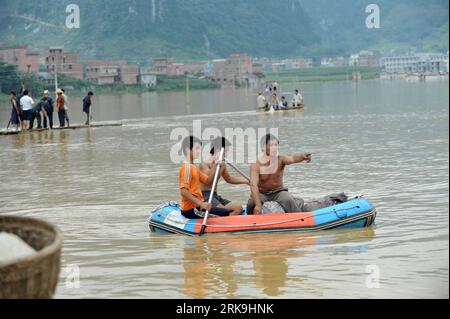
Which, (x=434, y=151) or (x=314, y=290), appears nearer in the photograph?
(x=314, y=290)

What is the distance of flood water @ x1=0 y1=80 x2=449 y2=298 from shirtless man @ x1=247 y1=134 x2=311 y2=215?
0.45 meters

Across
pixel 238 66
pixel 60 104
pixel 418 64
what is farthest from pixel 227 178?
pixel 418 64

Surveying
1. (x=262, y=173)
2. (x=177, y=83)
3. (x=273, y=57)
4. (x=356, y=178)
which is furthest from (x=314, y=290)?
(x=273, y=57)

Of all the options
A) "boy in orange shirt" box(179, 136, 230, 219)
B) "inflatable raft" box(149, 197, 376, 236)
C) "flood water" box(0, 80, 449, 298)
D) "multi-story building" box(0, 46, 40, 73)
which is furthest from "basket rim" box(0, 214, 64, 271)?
"multi-story building" box(0, 46, 40, 73)

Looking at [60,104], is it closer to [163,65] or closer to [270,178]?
[270,178]

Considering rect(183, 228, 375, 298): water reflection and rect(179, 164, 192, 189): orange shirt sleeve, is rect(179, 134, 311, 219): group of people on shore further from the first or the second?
rect(183, 228, 375, 298): water reflection

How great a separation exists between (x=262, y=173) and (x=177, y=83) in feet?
350

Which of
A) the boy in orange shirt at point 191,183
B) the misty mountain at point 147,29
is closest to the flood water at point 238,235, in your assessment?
the boy in orange shirt at point 191,183

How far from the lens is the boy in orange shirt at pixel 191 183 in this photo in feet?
30.5

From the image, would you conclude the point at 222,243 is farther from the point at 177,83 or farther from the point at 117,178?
the point at 177,83

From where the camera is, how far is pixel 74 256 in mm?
8789

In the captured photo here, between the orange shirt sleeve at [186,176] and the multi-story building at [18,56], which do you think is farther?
the multi-story building at [18,56]

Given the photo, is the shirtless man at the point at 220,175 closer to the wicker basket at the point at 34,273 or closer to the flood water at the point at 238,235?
the flood water at the point at 238,235

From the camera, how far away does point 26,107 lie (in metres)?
26.4
